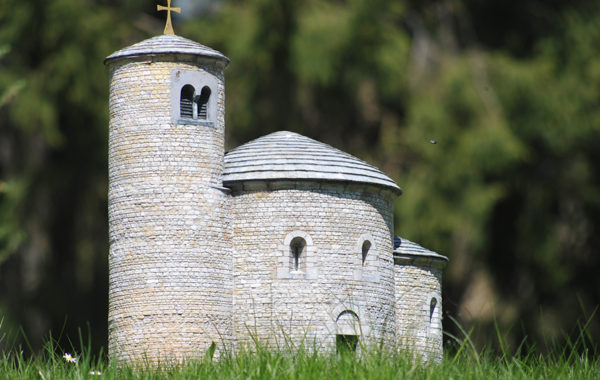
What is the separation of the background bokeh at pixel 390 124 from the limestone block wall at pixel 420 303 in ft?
19.7

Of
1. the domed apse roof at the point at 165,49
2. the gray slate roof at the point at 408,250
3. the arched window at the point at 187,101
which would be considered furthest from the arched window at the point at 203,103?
the gray slate roof at the point at 408,250

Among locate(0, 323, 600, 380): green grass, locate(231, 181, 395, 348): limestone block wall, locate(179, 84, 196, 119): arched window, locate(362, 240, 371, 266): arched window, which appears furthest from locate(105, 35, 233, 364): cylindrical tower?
locate(0, 323, 600, 380): green grass

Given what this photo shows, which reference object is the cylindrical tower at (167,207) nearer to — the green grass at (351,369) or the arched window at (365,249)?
the arched window at (365,249)

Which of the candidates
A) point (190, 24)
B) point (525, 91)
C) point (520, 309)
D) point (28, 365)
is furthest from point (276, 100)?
point (28, 365)

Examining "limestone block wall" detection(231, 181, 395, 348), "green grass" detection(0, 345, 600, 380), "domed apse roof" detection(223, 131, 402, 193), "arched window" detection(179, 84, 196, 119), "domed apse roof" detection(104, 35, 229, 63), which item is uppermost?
"domed apse roof" detection(104, 35, 229, 63)

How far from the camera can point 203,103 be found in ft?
63.8

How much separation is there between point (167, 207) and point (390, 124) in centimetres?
1364

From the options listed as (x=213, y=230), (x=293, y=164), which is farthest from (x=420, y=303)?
(x=213, y=230)

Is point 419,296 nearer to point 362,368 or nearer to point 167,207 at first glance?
point 167,207

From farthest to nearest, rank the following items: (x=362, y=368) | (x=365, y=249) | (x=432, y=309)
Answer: (x=432, y=309), (x=365, y=249), (x=362, y=368)

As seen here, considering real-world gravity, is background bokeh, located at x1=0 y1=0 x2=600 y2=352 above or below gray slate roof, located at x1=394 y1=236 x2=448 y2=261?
above

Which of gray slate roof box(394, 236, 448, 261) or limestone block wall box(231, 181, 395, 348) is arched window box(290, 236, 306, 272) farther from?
gray slate roof box(394, 236, 448, 261)

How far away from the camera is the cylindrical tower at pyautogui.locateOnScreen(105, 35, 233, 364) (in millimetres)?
18328

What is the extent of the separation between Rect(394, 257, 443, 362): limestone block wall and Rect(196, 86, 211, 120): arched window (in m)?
4.68
